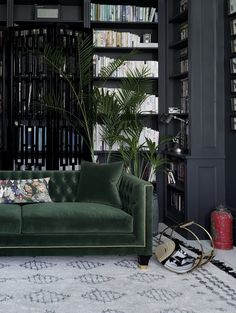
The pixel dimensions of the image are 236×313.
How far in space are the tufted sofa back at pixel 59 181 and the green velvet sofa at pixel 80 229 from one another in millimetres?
560

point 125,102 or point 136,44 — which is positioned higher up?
point 136,44

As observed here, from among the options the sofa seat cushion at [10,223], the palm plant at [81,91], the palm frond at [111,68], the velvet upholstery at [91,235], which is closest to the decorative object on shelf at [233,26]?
the palm frond at [111,68]

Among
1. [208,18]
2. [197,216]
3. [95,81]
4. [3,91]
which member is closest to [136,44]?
[95,81]

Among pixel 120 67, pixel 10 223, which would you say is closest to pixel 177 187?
pixel 120 67

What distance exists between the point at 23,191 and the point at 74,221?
2.56ft

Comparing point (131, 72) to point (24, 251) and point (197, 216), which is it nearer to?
point (197, 216)

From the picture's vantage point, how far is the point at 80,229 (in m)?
3.75

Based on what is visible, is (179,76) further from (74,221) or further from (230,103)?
(74,221)

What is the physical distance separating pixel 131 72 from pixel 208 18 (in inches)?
42.3

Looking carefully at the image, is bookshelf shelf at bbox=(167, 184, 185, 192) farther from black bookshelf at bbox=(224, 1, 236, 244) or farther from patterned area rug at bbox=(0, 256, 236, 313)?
patterned area rug at bbox=(0, 256, 236, 313)

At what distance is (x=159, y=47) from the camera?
5828 millimetres

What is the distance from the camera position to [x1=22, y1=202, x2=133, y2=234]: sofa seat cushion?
3727 millimetres

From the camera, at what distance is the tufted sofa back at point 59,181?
4457 millimetres

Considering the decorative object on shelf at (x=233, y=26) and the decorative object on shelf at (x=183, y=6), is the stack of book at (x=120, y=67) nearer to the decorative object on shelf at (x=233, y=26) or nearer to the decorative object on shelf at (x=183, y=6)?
the decorative object on shelf at (x=183, y=6)
